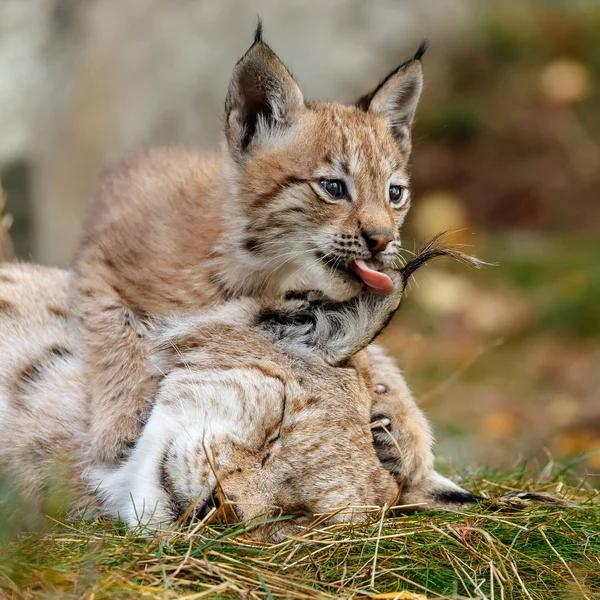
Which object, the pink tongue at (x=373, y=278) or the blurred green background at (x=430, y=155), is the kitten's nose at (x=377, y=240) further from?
the blurred green background at (x=430, y=155)

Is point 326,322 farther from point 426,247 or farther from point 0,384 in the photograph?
point 0,384

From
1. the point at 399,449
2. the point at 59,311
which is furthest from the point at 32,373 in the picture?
the point at 399,449

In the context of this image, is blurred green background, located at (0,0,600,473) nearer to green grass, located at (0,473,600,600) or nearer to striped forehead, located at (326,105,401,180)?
striped forehead, located at (326,105,401,180)

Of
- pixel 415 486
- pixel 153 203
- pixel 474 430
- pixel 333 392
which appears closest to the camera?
pixel 333 392

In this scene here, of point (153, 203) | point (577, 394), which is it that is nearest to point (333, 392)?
point (153, 203)

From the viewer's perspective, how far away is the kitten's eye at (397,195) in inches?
199

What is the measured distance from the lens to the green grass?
2.83 metres

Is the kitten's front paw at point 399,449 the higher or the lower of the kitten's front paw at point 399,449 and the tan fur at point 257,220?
the lower

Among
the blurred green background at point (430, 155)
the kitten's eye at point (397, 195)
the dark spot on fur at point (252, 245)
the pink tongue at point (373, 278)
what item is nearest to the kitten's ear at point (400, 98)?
the kitten's eye at point (397, 195)

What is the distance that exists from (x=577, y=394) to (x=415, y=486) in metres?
6.13

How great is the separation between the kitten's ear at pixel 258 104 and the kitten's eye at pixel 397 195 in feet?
2.21

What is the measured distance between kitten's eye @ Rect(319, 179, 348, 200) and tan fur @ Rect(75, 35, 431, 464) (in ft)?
0.10

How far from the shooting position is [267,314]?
143 inches

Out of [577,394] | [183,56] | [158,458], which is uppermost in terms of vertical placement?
[183,56]
